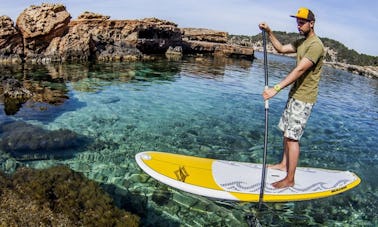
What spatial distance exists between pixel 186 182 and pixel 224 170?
4.23 feet

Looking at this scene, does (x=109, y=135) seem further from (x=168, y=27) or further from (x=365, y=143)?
(x=168, y=27)

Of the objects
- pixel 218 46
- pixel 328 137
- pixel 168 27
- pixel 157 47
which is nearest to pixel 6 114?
pixel 328 137

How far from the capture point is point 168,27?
48844 mm

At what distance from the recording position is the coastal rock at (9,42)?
90.1 ft

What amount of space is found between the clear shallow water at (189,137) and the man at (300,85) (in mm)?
1515

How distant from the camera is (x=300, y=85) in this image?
21.0 ft

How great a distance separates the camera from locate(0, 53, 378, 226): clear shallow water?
6.78 meters

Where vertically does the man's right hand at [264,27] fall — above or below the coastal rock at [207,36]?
below

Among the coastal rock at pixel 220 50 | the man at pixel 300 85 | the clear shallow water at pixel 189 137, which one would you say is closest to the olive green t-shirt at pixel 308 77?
the man at pixel 300 85

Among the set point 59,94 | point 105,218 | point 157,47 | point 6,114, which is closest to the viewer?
point 105,218

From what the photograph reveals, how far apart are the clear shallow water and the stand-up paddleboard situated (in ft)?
1.35

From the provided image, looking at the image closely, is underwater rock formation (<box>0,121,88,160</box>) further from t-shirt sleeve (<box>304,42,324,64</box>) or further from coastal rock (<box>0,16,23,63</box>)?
coastal rock (<box>0,16,23,63</box>)

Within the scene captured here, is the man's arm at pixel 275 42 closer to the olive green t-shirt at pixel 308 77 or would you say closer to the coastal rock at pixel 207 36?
→ the olive green t-shirt at pixel 308 77

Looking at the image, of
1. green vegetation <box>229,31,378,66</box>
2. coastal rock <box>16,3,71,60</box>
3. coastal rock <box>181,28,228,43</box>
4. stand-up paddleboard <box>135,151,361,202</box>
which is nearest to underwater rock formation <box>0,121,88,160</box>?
stand-up paddleboard <box>135,151,361,202</box>
